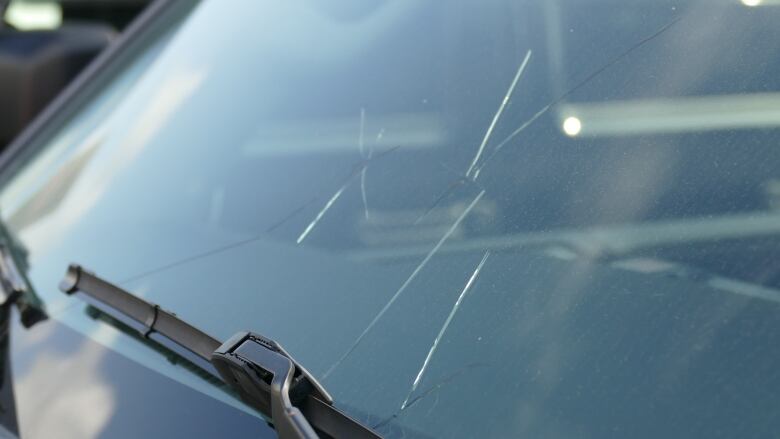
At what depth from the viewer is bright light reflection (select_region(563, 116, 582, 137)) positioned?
114 cm

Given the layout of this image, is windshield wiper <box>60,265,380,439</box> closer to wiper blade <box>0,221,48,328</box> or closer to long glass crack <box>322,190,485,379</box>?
long glass crack <box>322,190,485,379</box>

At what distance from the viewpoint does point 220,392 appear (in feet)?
3.74

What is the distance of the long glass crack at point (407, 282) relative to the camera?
1109 millimetres

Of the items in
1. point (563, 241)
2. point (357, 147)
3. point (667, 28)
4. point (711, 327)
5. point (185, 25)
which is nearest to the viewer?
point (711, 327)

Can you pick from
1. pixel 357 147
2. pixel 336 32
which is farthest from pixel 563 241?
pixel 336 32

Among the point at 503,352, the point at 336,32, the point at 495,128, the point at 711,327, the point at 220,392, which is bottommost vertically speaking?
the point at 220,392

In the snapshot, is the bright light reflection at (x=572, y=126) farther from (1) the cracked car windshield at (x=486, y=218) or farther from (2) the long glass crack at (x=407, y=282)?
(2) the long glass crack at (x=407, y=282)

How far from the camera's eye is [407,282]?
44.5 inches

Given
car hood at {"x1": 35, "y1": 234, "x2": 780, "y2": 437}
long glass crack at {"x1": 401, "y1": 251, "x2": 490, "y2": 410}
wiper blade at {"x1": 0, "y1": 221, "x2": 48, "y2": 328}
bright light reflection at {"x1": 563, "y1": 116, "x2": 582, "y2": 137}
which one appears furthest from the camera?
wiper blade at {"x1": 0, "y1": 221, "x2": 48, "y2": 328}

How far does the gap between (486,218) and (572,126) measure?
14cm

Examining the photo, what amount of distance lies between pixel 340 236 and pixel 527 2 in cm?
39

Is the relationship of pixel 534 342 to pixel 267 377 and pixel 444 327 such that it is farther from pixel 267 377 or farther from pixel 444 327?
pixel 267 377

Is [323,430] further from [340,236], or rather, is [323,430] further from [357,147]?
[357,147]

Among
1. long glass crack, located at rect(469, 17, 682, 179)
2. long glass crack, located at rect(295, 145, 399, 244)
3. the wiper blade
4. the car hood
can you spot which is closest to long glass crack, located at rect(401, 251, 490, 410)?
the car hood
